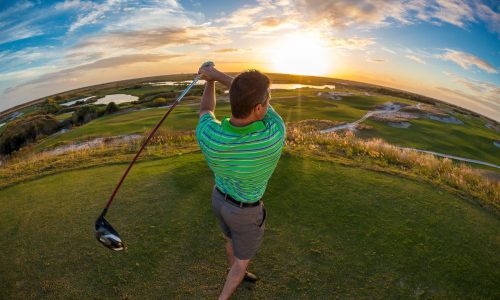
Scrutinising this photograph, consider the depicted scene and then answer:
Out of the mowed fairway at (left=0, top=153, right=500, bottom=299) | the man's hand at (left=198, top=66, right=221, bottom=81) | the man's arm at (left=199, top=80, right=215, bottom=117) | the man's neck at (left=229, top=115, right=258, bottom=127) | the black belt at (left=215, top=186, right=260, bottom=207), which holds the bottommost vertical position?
the mowed fairway at (left=0, top=153, right=500, bottom=299)

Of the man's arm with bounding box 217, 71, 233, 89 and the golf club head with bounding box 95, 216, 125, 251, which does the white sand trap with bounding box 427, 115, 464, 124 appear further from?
the golf club head with bounding box 95, 216, 125, 251

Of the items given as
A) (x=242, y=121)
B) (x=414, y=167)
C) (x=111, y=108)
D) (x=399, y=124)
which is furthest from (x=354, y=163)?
(x=111, y=108)

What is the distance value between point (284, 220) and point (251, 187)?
3371mm

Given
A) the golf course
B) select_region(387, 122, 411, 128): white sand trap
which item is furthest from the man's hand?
select_region(387, 122, 411, 128): white sand trap

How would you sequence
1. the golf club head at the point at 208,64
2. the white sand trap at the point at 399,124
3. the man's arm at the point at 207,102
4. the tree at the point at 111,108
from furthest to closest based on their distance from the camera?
the tree at the point at 111,108 < the white sand trap at the point at 399,124 < the golf club head at the point at 208,64 < the man's arm at the point at 207,102

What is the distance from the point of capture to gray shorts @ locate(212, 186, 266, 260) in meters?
3.77

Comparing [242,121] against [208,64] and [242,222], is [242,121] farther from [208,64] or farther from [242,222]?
[208,64]

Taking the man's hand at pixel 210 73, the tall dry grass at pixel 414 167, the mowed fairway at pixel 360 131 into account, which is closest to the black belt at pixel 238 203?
the man's hand at pixel 210 73

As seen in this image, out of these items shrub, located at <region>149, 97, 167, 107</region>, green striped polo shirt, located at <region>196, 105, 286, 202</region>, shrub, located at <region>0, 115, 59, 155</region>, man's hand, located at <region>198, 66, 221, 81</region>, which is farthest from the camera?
shrub, located at <region>149, 97, 167, 107</region>

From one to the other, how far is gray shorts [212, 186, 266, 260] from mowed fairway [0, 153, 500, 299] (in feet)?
4.18

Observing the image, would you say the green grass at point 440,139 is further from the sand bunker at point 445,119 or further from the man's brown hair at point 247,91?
the man's brown hair at point 247,91

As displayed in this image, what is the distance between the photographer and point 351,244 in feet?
19.6

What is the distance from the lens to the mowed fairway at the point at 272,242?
16.4 feet

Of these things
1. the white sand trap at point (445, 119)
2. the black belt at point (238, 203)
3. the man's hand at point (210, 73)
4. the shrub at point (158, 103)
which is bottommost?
the black belt at point (238, 203)
